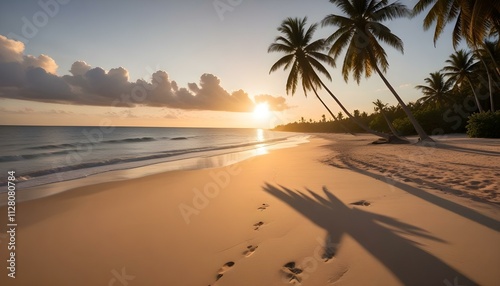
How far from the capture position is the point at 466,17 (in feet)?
38.4

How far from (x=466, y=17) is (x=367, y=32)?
5597 millimetres

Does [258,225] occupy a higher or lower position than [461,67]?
lower

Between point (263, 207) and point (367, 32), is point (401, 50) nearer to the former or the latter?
point (367, 32)

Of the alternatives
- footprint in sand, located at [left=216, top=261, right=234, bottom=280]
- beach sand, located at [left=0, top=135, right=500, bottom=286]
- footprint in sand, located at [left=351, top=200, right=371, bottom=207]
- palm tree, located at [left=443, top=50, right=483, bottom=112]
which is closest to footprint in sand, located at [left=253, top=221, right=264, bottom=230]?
beach sand, located at [left=0, top=135, right=500, bottom=286]

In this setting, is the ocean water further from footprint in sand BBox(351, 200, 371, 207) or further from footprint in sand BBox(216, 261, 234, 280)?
footprint in sand BBox(216, 261, 234, 280)

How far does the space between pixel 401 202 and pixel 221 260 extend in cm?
378

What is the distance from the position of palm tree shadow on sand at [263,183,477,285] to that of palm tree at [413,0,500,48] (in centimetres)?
1219

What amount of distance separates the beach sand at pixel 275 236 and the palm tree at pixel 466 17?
334 inches

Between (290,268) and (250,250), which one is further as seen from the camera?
(250,250)

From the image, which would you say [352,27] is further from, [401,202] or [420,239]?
[420,239]

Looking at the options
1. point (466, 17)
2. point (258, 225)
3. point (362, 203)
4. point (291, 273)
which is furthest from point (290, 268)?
point (466, 17)

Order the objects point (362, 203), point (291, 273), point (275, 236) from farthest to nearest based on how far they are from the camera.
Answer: point (362, 203) < point (275, 236) < point (291, 273)

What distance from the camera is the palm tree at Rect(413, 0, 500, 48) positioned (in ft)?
32.8

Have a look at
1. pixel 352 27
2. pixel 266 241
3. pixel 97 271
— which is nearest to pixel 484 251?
pixel 266 241
